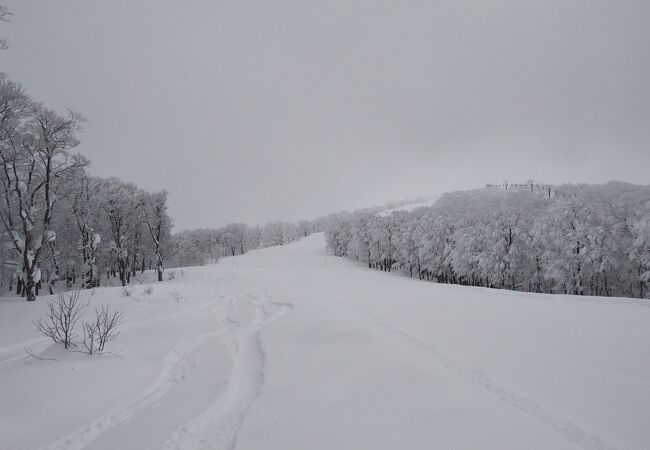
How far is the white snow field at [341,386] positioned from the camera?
15.1 feet

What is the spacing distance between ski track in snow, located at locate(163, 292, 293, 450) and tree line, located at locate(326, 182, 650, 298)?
3584cm

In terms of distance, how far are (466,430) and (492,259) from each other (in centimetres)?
3883

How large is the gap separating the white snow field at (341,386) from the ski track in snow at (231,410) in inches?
1.2

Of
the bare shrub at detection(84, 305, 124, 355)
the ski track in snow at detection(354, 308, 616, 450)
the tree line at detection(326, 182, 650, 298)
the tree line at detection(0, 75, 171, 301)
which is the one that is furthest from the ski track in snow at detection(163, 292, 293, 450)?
the tree line at detection(326, 182, 650, 298)

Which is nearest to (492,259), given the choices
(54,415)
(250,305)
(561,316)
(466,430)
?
(561,316)

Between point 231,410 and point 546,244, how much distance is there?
40.1 metres

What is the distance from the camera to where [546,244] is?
3566 centimetres

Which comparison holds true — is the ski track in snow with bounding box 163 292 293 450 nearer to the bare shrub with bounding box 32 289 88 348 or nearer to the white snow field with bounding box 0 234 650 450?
the white snow field with bounding box 0 234 650 450

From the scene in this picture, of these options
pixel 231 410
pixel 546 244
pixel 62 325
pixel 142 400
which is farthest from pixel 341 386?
pixel 546 244

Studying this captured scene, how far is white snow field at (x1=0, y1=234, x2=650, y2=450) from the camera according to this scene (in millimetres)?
4605

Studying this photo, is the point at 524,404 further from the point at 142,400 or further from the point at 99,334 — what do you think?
the point at 99,334

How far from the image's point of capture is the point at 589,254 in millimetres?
32219

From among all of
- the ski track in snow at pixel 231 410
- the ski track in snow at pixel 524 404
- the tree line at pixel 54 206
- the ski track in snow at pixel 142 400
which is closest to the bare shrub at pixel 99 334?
the ski track in snow at pixel 142 400

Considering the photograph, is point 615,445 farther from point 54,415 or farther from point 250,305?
point 250,305
